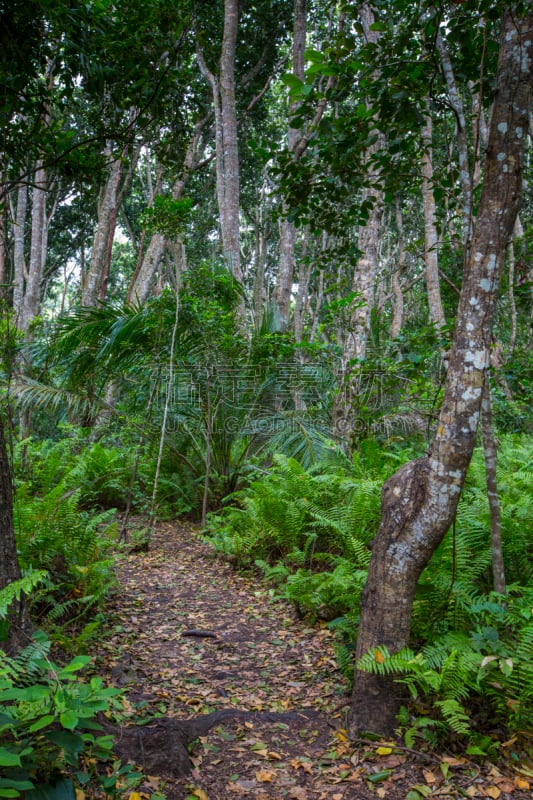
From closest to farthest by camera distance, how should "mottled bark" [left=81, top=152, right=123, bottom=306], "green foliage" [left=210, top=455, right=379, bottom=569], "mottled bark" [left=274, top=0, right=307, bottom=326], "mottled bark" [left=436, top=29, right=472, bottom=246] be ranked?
"mottled bark" [left=436, top=29, right=472, bottom=246] → "green foliage" [left=210, top=455, right=379, bottom=569] → "mottled bark" [left=274, top=0, right=307, bottom=326] → "mottled bark" [left=81, top=152, right=123, bottom=306]

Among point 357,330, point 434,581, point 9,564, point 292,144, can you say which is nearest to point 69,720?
point 9,564

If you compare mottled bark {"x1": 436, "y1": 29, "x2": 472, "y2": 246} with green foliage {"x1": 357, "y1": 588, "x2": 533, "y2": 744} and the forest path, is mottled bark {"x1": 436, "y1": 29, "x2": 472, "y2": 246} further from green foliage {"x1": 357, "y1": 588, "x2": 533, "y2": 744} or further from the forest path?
the forest path

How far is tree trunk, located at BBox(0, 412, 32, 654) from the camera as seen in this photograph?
263 cm

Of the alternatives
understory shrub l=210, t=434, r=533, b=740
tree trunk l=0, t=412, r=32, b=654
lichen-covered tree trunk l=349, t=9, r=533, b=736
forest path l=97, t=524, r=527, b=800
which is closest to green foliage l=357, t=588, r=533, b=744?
understory shrub l=210, t=434, r=533, b=740

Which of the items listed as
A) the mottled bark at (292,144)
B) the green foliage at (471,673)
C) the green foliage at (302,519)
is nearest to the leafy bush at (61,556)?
the green foliage at (302,519)

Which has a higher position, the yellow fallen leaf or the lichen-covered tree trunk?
the lichen-covered tree trunk

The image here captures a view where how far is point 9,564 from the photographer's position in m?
2.70

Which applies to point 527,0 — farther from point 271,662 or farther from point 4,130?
point 271,662

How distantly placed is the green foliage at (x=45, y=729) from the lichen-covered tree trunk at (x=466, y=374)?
153cm

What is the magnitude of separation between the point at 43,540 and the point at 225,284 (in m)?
4.62

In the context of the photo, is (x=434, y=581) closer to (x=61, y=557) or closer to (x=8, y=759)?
(x=8, y=759)

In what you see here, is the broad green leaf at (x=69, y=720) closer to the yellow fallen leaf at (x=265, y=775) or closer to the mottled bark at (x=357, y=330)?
the yellow fallen leaf at (x=265, y=775)

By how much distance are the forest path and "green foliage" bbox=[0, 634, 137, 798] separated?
1.56ft

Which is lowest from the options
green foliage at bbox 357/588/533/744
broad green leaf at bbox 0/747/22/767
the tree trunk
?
green foliage at bbox 357/588/533/744
